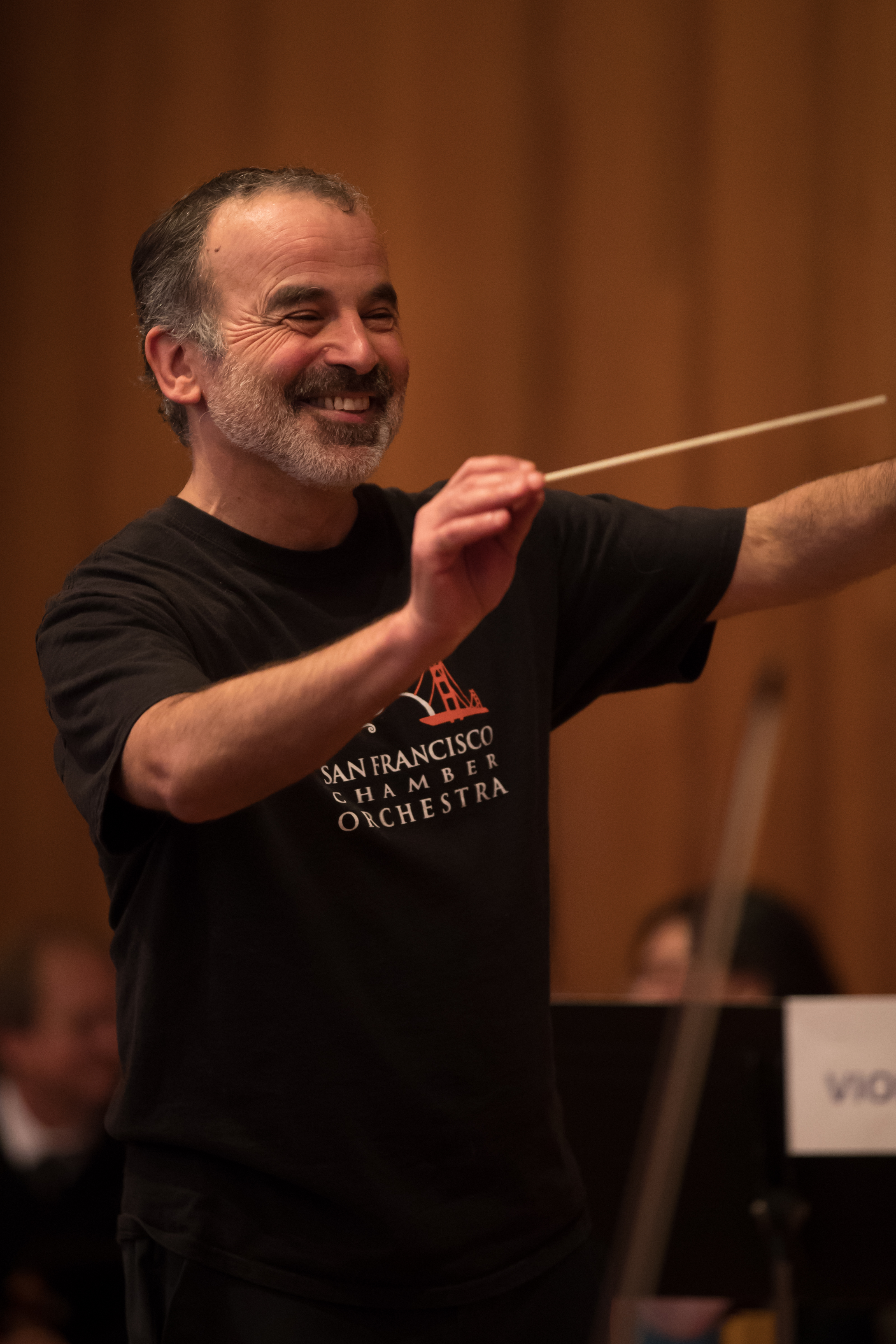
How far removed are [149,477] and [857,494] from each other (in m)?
1.93

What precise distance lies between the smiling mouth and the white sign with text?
90cm

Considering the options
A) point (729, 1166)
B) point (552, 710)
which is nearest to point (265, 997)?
point (552, 710)

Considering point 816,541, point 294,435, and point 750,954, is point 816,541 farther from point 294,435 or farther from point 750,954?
point 750,954

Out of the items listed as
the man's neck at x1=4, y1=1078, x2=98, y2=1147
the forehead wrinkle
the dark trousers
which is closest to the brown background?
the man's neck at x1=4, y1=1078, x2=98, y2=1147

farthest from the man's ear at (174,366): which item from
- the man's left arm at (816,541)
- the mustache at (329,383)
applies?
the man's left arm at (816,541)

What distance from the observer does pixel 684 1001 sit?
162 cm

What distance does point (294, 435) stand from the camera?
123 cm

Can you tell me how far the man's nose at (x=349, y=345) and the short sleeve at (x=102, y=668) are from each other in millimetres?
287

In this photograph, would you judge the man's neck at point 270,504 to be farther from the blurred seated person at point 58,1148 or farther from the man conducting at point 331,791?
the blurred seated person at point 58,1148

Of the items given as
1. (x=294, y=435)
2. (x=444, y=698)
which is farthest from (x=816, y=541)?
(x=294, y=435)

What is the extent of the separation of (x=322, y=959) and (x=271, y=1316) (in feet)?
0.91

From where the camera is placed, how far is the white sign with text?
1637 mm

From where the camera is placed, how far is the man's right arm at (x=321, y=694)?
0.94 m

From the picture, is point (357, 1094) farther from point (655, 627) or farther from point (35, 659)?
point (35, 659)
